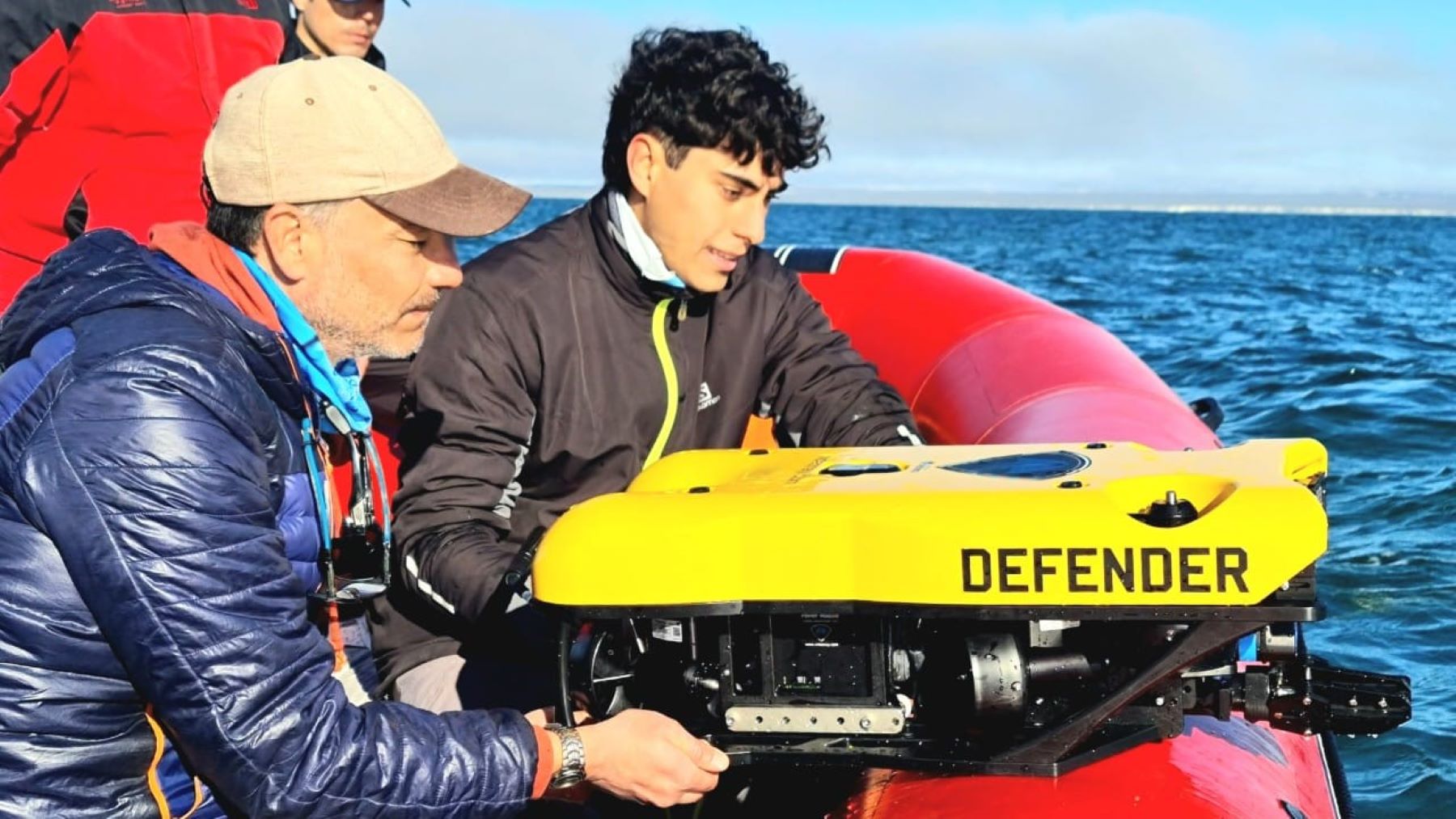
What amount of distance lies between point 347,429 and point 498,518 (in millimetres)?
673

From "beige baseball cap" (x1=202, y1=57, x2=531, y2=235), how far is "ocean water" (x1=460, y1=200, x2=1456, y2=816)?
317 cm

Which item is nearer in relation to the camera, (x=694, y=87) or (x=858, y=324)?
→ (x=694, y=87)

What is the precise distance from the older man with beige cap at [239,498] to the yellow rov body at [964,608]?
0.14 meters

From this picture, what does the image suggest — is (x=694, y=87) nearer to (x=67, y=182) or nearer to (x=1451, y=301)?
(x=67, y=182)

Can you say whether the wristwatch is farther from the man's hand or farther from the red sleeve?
the red sleeve

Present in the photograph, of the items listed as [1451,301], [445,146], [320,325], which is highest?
[445,146]

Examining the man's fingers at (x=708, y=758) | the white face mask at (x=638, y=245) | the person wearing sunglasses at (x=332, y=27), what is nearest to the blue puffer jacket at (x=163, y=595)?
the man's fingers at (x=708, y=758)

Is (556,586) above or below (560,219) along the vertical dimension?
below

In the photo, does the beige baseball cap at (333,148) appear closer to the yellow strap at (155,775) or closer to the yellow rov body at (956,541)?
the yellow rov body at (956,541)

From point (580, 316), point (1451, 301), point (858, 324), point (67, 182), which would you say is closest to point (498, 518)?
point (580, 316)

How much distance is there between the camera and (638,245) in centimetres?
313

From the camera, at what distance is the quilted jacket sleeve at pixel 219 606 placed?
6.12ft

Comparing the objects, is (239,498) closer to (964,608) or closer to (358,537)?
(358,537)

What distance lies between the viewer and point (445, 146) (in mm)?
2363
